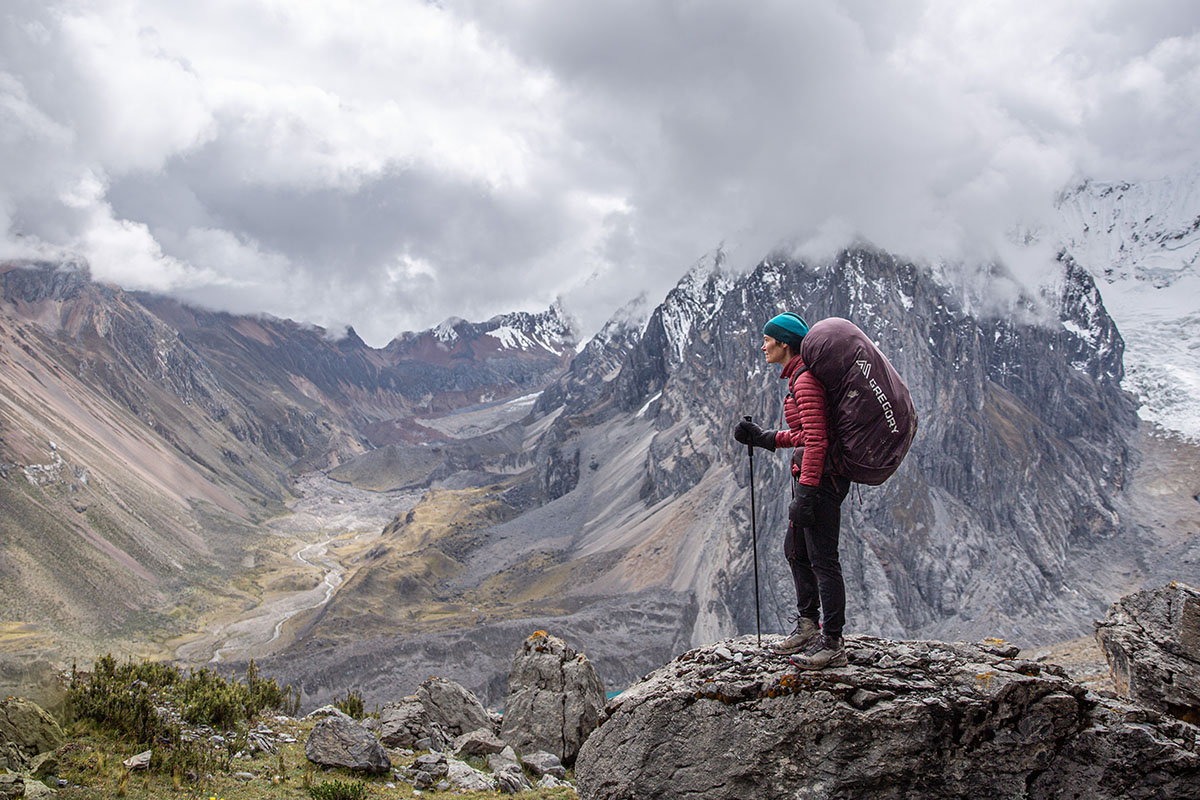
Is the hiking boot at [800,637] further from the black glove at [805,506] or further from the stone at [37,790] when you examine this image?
the stone at [37,790]

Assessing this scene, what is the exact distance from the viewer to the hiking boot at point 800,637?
33.0 ft

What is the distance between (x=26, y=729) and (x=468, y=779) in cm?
853

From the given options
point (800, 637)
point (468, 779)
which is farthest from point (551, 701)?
point (800, 637)

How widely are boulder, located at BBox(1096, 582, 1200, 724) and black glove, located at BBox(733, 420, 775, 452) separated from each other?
7.18 m

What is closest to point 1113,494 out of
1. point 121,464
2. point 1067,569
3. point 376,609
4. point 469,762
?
point 1067,569

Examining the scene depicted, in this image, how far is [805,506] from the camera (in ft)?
31.1

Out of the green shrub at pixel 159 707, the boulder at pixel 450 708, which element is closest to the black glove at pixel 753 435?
the green shrub at pixel 159 707

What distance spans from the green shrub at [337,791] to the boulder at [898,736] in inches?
208

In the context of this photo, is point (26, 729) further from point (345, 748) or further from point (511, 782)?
point (511, 782)

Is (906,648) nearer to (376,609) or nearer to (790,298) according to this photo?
(376,609)

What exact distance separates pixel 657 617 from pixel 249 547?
5048 inches

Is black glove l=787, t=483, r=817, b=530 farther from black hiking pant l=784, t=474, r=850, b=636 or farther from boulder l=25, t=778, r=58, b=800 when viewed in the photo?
boulder l=25, t=778, r=58, b=800

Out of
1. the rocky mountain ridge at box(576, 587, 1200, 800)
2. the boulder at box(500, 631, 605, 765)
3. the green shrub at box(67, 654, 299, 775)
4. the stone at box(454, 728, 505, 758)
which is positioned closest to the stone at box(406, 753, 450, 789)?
the stone at box(454, 728, 505, 758)

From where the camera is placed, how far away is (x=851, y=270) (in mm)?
Result: 141125
